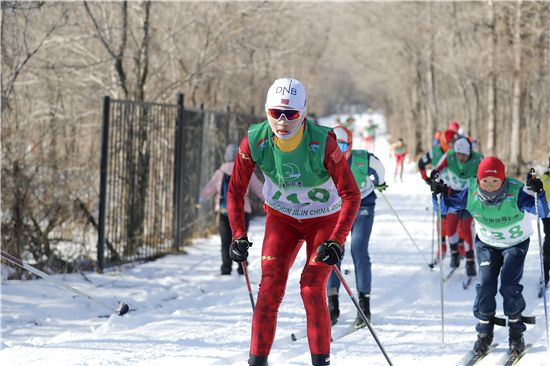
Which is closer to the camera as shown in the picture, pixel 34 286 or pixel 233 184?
pixel 233 184

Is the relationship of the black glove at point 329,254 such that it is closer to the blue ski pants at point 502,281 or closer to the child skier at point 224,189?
the blue ski pants at point 502,281

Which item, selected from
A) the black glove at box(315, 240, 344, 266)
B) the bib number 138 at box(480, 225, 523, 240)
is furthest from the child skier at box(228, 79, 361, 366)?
the bib number 138 at box(480, 225, 523, 240)

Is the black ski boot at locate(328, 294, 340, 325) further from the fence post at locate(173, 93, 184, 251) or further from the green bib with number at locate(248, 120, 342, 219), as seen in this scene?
the fence post at locate(173, 93, 184, 251)

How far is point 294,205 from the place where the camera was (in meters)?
3.69

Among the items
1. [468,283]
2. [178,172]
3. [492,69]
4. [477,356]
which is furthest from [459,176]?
[492,69]

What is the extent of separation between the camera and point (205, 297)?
6.97 m

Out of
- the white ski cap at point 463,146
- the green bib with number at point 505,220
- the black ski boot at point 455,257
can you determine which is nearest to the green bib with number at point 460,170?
the white ski cap at point 463,146

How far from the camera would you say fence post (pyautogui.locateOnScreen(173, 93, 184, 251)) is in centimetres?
957

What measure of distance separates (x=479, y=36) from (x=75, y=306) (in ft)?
82.1

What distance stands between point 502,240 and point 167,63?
379 inches

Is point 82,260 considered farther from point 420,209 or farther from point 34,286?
point 420,209

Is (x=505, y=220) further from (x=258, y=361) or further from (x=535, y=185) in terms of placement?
(x=258, y=361)

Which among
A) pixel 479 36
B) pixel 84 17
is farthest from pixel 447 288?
pixel 479 36

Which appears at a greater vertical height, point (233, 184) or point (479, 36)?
point (479, 36)
